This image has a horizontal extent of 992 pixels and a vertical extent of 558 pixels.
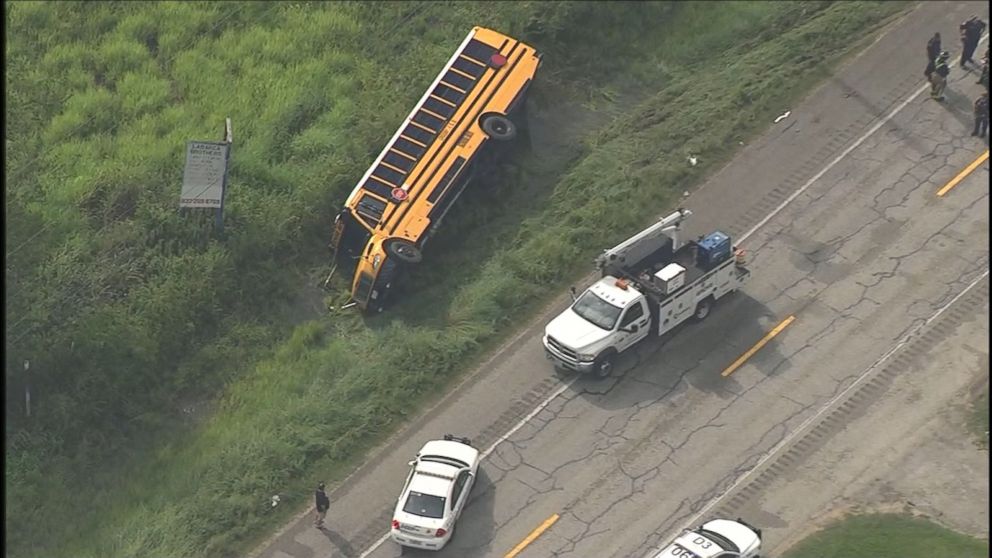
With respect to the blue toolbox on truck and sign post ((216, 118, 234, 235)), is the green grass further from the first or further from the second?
sign post ((216, 118, 234, 235))

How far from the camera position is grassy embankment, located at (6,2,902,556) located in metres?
38.4

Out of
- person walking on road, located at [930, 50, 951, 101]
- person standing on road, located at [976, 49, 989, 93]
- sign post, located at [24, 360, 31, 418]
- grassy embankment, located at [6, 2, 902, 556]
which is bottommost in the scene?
sign post, located at [24, 360, 31, 418]

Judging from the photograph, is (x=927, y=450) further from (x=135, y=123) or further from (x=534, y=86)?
(x=135, y=123)

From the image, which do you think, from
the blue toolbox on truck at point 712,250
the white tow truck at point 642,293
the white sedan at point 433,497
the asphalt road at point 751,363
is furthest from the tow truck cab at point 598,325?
the white sedan at point 433,497

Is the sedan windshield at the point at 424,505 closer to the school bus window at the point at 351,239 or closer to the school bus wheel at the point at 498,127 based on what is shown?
the school bus window at the point at 351,239

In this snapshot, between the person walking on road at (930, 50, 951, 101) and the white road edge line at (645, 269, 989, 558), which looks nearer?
the white road edge line at (645, 269, 989, 558)

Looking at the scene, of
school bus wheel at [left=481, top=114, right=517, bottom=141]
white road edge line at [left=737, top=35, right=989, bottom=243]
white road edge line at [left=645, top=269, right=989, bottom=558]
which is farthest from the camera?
school bus wheel at [left=481, top=114, right=517, bottom=141]

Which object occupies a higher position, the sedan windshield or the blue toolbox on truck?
the blue toolbox on truck

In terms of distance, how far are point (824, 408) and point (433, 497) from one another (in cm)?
1042

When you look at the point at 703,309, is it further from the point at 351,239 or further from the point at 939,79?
the point at 939,79

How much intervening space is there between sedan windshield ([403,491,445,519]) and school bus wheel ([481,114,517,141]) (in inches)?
489

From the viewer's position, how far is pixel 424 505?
35250mm

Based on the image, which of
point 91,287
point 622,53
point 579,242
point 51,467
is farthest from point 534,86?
point 51,467

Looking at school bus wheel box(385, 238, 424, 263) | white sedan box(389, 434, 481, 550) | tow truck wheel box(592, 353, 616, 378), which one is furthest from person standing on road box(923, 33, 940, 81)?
white sedan box(389, 434, 481, 550)
